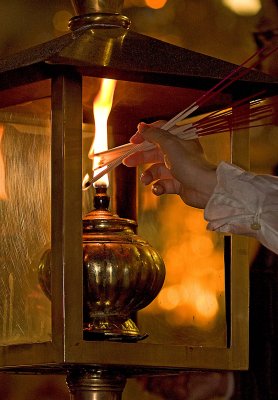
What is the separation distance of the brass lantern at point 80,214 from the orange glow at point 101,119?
0.05 feet

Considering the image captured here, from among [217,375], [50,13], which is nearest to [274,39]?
[50,13]

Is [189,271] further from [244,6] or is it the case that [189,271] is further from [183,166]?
[244,6]

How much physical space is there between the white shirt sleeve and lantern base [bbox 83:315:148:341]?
0.17m

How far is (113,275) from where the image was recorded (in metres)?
1.73

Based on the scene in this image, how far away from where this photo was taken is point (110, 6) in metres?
1.76

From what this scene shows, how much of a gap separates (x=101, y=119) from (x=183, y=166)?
14cm

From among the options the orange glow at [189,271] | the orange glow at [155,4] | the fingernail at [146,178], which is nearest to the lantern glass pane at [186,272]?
the orange glow at [189,271]

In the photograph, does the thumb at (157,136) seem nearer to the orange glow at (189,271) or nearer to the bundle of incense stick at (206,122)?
the bundle of incense stick at (206,122)

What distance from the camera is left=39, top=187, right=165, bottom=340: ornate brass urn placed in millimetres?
1727

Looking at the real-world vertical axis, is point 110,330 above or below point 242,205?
below

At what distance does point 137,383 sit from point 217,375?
0.13m

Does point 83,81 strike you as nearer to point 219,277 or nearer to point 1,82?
point 1,82

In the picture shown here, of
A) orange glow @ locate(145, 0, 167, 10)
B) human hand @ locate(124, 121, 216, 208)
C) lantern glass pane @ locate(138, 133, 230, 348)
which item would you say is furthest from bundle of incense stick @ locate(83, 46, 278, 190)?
orange glow @ locate(145, 0, 167, 10)

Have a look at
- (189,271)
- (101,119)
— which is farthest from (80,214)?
(189,271)
